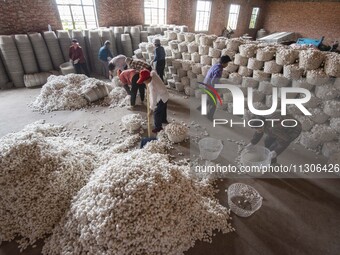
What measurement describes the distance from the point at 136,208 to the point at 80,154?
1.73m

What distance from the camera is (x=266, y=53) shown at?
4258 millimetres

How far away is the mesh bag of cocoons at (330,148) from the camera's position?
3672 millimetres

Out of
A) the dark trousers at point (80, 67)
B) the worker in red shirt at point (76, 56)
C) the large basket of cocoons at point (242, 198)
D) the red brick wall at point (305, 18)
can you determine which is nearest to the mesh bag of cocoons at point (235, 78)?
the large basket of cocoons at point (242, 198)

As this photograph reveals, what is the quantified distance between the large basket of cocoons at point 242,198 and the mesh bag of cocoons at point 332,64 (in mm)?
2425

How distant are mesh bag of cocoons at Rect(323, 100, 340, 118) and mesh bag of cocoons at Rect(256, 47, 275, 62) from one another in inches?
55.3

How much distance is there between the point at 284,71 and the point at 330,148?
1672mm

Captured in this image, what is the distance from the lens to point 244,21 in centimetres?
1675

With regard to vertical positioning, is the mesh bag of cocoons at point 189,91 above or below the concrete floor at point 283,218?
above

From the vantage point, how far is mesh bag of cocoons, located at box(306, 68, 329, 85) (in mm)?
3568

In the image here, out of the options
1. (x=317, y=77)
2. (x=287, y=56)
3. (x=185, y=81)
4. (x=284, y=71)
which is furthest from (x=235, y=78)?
(x=185, y=81)

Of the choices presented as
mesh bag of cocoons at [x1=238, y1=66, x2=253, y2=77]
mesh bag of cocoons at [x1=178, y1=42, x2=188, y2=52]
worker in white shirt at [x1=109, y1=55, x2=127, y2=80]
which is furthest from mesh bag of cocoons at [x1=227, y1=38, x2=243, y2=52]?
worker in white shirt at [x1=109, y1=55, x2=127, y2=80]

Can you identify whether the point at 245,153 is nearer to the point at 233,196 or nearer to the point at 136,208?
the point at 233,196

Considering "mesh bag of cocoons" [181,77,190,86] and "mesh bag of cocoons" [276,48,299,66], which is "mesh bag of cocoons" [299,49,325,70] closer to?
"mesh bag of cocoons" [276,48,299,66]

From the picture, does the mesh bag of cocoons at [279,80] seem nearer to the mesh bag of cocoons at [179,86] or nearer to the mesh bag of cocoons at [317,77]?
the mesh bag of cocoons at [317,77]
